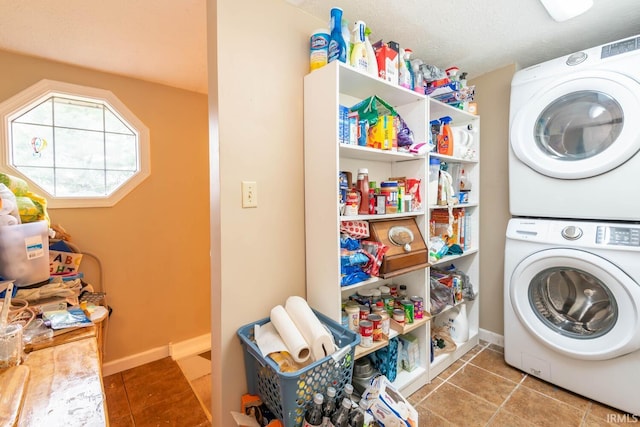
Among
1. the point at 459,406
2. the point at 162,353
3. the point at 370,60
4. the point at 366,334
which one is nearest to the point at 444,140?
the point at 370,60

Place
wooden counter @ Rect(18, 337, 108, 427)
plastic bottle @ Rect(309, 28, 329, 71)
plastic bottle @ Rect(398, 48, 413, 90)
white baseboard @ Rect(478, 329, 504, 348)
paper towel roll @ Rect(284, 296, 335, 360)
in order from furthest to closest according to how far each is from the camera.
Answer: white baseboard @ Rect(478, 329, 504, 348) < plastic bottle @ Rect(398, 48, 413, 90) < plastic bottle @ Rect(309, 28, 329, 71) < paper towel roll @ Rect(284, 296, 335, 360) < wooden counter @ Rect(18, 337, 108, 427)

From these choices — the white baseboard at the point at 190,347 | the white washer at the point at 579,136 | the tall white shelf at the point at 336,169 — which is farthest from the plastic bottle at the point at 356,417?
the white baseboard at the point at 190,347

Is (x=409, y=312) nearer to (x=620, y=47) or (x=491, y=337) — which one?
(x=491, y=337)

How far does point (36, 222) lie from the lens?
1222 millimetres

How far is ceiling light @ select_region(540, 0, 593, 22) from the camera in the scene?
4.49 ft

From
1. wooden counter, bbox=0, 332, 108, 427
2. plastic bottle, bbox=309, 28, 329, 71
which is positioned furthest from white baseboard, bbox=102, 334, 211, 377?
plastic bottle, bbox=309, 28, 329, 71

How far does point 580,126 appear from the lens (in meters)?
1.62

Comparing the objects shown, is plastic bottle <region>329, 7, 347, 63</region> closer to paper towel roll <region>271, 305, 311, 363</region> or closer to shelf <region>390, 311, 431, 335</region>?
paper towel roll <region>271, 305, 311, 363</region>

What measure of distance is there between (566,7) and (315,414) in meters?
2.18

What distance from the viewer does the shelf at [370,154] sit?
1.31m

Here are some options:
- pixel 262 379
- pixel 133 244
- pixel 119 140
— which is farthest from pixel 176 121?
pixel 262 379

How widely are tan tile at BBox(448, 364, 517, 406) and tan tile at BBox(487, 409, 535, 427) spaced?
86 millimetres

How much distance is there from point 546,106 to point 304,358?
1.96 metres

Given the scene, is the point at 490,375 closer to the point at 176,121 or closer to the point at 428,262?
the point at 428,262
